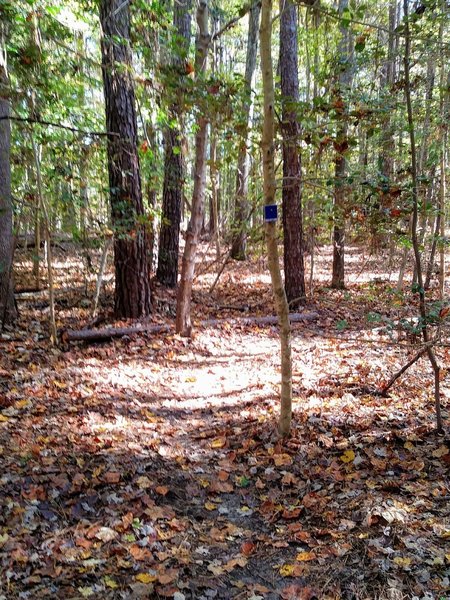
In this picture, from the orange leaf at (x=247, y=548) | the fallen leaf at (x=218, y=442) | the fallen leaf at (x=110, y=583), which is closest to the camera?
the fallen leaf at (x=110, y=583)

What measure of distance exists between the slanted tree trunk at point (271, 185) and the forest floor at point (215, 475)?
19.1 inches

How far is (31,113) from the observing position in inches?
283

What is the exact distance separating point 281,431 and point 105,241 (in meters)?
4.93

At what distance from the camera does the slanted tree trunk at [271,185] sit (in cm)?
417

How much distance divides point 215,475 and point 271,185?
2755 millimetres

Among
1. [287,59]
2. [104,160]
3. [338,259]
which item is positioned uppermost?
[287,59]

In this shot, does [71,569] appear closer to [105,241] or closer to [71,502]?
[71,502]

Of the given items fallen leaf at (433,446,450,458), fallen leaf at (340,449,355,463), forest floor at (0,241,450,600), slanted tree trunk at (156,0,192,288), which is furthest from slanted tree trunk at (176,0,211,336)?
fallen leaf at (433,446,450,458)

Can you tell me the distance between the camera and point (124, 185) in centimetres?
823

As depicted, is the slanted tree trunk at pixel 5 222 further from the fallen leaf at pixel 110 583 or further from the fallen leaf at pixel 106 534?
the fallen leaf at pixel 110 583

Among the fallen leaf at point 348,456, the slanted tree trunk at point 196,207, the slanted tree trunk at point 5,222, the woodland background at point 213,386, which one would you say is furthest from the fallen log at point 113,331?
the fallen leaf at point 348,456

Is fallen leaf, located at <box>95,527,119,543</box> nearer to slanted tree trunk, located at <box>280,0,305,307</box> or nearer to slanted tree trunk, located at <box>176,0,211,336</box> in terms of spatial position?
slanted tree trunk, located at <box>176,0,211,336</box>

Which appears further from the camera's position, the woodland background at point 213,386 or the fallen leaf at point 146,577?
the woodland background at point 213,386

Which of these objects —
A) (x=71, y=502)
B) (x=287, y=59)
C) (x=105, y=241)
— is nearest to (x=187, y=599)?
(x=71, y=502)
